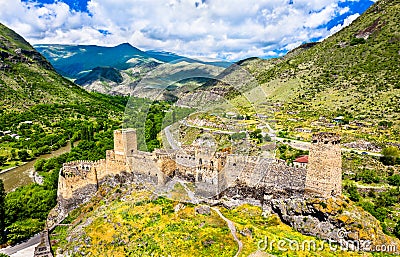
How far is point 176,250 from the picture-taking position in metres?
17.7

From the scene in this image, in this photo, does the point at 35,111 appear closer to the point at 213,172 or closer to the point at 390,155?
the point at 213,172

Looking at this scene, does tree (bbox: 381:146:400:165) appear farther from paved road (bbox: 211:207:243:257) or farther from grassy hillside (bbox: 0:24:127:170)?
grassy hillside (bbox: 0:24:127:170)

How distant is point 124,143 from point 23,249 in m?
11.6

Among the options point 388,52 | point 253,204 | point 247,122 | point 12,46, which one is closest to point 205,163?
point 253,204

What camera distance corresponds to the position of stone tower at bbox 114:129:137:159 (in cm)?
2481

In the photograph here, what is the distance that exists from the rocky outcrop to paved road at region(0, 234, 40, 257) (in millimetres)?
19826

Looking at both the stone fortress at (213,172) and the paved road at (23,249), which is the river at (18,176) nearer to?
the paved road at (23,249)

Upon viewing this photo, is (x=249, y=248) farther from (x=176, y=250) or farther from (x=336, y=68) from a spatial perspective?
(x=336, y=68)

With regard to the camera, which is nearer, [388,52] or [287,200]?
[287,200]

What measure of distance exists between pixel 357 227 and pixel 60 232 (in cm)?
2150

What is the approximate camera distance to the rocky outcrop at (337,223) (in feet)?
56.2

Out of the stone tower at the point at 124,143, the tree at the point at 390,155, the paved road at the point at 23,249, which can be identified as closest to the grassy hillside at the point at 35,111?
the paved road at the point at 23,249

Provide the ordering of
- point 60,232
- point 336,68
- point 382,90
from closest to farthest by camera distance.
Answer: point 60,232, point 382,90, point 336,68
